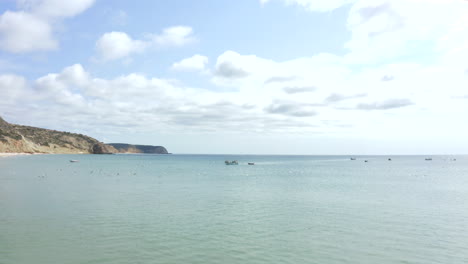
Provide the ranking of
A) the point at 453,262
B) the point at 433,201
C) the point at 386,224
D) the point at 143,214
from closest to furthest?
the point at 453,262, the point at 386,224, the point at 143,214, the point at 433,201

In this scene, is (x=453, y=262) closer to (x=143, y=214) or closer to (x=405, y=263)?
(x=405, y=263)

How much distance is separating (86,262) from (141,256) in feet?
8.49

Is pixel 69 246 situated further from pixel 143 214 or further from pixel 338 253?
pixel 338 253

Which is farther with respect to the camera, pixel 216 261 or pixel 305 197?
pixel 305 197

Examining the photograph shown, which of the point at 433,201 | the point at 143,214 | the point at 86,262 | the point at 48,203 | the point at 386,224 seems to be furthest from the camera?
the point at 433,201

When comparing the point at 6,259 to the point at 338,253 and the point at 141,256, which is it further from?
the point at 338,253

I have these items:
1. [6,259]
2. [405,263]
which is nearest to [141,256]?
[6,259]

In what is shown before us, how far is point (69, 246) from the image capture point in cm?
1836

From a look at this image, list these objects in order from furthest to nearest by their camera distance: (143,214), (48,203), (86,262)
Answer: (48,203)
(143,214)
(86,262)

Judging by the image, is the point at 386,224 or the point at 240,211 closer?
the point at 386,224

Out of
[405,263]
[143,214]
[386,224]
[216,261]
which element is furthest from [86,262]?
[386,224]

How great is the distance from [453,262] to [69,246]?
2086 cm

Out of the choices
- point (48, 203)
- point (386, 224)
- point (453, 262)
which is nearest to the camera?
point (453, 262)

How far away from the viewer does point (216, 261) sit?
16.5 m
